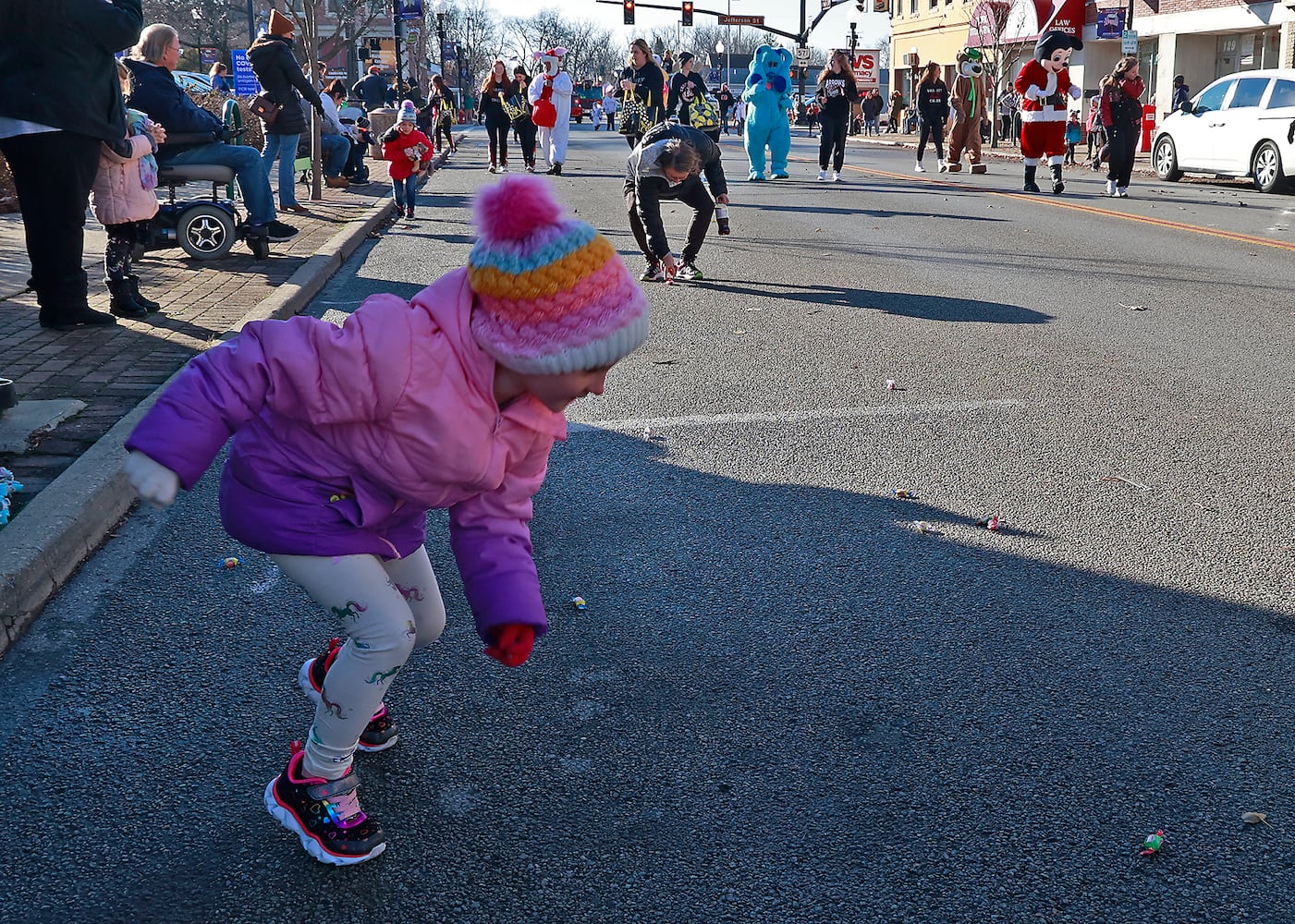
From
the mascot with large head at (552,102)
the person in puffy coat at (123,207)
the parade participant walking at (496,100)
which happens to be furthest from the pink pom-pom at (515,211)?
the parade participant walking at (496,100)

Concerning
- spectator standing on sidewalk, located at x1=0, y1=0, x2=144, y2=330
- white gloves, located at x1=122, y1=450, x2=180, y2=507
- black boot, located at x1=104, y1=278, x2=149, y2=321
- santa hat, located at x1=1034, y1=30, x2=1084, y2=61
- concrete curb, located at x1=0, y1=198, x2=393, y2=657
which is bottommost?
concrete curb, located at x1=0, y1=198, x2=393, y2=657

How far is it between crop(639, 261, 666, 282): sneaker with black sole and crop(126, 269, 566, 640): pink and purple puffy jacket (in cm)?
784

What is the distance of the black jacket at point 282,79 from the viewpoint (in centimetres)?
1291

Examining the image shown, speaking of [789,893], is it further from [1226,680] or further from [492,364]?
[1226,680]

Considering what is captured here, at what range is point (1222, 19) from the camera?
36.3 meters

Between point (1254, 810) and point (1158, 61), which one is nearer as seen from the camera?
point (1254, 810)

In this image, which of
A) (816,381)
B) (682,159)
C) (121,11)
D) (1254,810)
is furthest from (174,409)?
(682,159)

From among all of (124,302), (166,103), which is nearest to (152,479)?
(124,302)

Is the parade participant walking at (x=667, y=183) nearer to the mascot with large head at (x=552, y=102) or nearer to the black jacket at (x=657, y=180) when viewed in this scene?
the black jacket at (x=657, y=180)

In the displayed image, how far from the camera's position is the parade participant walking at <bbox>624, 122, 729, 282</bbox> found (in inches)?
353

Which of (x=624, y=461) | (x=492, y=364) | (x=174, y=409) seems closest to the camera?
(x=174, y=409)

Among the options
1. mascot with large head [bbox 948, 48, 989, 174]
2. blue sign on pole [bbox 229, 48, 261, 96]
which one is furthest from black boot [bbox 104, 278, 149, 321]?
blue sign on pole [bbox 229, 48, 261, 96]

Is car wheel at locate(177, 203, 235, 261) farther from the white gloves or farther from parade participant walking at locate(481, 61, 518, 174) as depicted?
parade participant walking at locate(481, 61, 518, 174)

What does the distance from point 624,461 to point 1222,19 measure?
37.0 meters
